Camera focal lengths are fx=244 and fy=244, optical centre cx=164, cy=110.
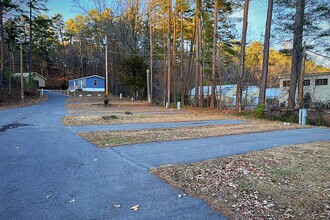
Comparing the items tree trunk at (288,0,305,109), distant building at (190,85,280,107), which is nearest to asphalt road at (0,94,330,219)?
tree trunk at (288,0,305,109)

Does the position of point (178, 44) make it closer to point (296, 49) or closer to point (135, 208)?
point (296, 49)

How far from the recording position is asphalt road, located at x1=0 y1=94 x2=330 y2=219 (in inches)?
113

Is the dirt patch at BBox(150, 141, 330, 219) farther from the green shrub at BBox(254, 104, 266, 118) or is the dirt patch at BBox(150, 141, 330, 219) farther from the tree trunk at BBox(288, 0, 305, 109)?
the tree trunk at BBox(288, 0, 305, 109)

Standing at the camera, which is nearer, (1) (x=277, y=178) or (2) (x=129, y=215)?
(2) (x=129, y=215)

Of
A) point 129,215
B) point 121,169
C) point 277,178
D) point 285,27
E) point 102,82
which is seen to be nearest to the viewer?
point 129,215

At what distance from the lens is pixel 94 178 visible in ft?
13.1

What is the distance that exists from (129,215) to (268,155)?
3970mm

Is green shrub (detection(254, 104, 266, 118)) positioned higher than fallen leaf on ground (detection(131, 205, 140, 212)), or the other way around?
green shrub (detection(254, 104, 266, 118))

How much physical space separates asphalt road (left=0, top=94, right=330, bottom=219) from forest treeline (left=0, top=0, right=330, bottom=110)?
10779mm

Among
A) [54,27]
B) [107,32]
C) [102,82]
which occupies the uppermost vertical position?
[54,27]

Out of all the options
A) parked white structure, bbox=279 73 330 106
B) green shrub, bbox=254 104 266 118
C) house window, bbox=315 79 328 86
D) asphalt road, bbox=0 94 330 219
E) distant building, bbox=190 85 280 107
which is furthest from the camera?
distant building, bbox=190 85 280 107

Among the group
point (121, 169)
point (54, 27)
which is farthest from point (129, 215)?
point (54, 27)

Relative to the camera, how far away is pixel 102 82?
4759cm

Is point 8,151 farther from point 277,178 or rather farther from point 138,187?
point 277,178
